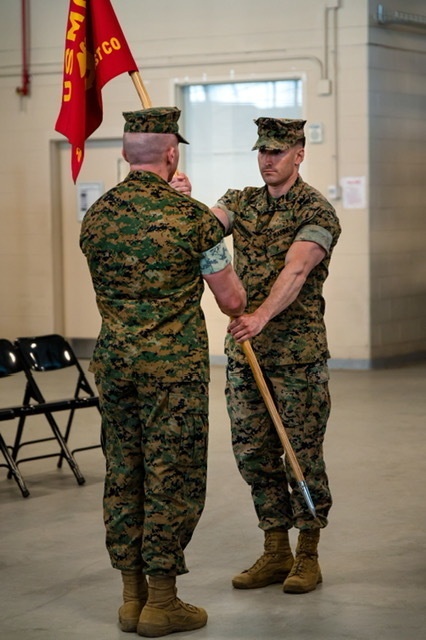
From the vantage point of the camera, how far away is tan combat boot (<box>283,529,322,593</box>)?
172 inches

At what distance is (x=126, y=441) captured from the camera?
3.91 metres

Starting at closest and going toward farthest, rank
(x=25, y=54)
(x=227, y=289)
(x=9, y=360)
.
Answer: (x=227, y=289) < (x=9, y=360) < (x=25, y=54)

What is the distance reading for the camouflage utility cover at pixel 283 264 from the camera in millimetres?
4348

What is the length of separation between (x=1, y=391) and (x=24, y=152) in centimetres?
303

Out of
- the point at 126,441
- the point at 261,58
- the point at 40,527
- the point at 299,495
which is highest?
the point at 261,58

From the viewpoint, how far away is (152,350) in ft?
12.5

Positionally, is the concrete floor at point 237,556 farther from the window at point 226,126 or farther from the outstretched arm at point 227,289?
the window at point 226,126

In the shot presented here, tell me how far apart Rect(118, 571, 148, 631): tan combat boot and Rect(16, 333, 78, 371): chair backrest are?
2833 mm

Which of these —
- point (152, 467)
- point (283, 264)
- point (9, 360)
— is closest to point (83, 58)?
point (283, 264)

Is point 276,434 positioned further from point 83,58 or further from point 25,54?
point 25,54

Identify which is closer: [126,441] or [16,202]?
[126,441]

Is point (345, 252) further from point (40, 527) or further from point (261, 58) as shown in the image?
point (40, 527)

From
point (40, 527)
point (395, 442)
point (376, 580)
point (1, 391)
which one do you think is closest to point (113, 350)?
point (376, 580)

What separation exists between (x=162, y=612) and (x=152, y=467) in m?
0.49
